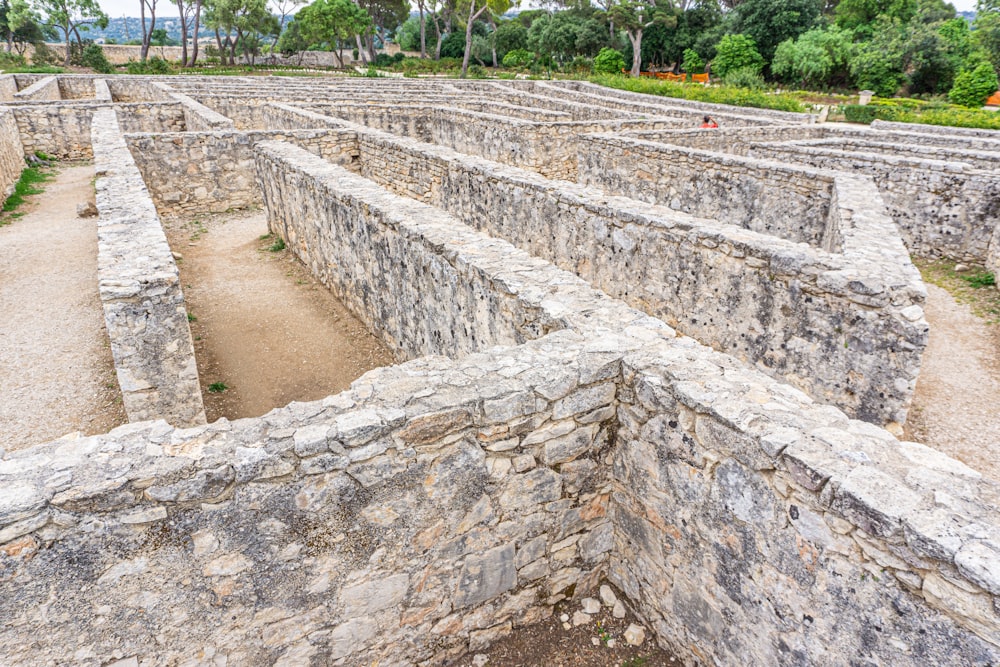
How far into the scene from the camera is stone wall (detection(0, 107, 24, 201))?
12.5 metres

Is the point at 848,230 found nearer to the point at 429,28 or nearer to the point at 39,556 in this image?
the point at 39,556

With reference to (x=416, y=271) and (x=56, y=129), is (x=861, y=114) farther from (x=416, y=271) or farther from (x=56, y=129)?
(x=56, y=129)

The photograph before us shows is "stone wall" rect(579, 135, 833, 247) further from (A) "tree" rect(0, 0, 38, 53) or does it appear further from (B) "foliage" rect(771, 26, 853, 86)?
(A) "tree" rect(0, 0, 38, 53)

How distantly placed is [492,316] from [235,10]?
2387 inches

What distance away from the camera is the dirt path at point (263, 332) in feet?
19.7

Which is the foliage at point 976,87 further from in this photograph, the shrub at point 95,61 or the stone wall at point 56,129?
the shrub at point 95,61

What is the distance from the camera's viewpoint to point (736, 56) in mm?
41219

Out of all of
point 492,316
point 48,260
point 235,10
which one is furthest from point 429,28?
point 492,316

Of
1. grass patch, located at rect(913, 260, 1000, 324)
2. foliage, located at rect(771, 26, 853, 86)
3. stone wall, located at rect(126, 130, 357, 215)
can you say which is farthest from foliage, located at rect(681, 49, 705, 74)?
grass patch, located at rect(913, 260, 1000, 324)

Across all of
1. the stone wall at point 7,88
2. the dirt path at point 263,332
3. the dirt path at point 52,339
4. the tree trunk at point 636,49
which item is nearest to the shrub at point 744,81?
the tree trunk at point 636,49

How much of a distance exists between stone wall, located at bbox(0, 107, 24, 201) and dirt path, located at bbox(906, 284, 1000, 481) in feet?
50.2

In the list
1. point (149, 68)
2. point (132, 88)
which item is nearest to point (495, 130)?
point (132, 88)

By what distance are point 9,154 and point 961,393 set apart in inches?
710

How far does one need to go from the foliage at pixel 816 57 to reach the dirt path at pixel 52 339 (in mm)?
41111
